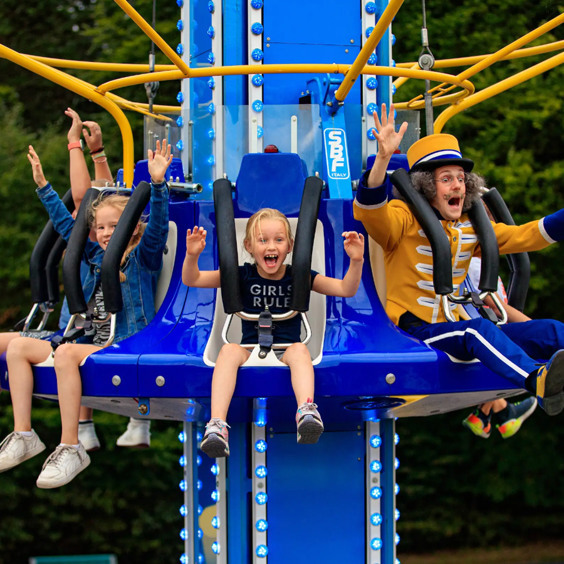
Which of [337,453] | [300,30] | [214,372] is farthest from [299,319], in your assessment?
[300,30]

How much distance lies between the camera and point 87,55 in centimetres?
1256

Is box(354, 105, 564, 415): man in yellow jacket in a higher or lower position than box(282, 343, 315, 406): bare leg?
higher

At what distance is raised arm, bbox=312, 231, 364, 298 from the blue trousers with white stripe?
0.40 m

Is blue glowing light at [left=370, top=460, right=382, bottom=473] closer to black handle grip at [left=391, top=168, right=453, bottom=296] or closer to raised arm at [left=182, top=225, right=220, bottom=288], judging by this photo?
black handle grip at [left=391, top=168, right=453, bottom=296]

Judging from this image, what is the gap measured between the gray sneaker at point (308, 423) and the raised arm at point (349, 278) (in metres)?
0.61

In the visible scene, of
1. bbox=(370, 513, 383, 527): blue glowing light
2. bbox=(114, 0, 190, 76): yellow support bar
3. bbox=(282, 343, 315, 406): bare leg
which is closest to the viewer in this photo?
bbox=(282, 343, 315, 406): bare leg

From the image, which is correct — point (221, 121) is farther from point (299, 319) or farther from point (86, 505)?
point (86, 505)

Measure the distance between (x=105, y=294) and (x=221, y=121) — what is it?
118 centimetres

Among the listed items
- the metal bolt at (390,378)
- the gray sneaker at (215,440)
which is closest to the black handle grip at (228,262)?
the gray sneaker at (215,440)

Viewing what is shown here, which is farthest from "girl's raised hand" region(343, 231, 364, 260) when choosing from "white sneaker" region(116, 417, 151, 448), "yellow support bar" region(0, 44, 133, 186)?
"white sneaker" region(116, 417, 151, 448)

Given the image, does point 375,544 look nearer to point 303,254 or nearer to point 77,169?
point 303,254

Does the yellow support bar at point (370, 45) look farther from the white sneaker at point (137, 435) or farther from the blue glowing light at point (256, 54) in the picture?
the white sneaker at point (137, 435)

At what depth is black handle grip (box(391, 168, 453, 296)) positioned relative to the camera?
407 centimetres

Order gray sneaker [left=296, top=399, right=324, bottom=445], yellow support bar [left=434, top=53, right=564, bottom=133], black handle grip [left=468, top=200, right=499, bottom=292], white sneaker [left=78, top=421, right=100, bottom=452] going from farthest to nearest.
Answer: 1. white sneaker [left=78, top=421, right=100, bottom=452]
2. yellow support bar [left=434, top=53, right=564, bottom=133]
3. black handle grip [left=468, top=200, right=499, bottom=292]
4. gray sneaker [left=296, top=399, right=324, bottom=445]
